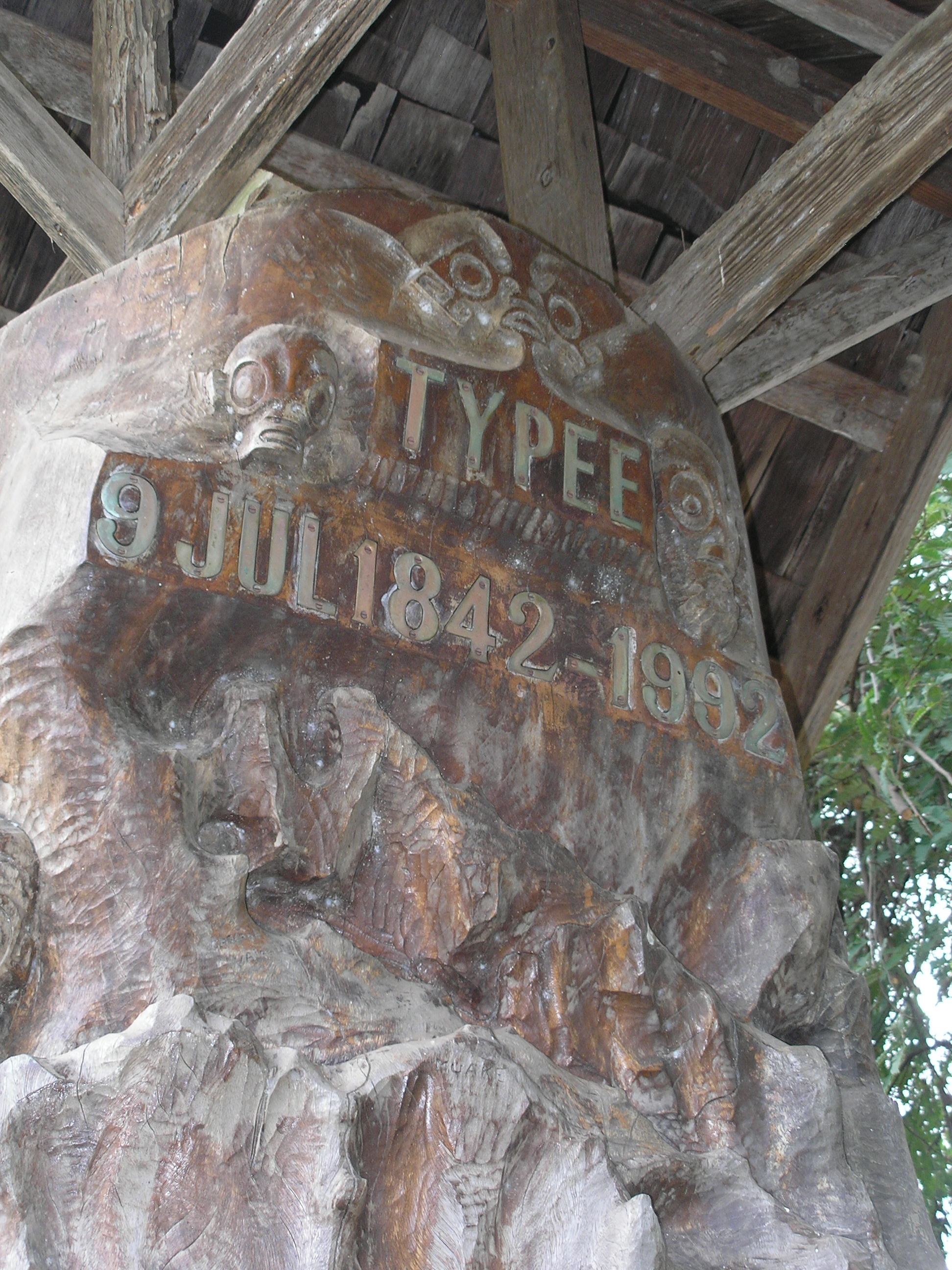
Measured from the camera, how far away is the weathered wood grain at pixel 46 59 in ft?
10.4

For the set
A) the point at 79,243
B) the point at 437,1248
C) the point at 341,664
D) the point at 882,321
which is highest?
the point at 882,321

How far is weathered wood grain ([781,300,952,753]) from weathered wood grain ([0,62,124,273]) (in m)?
2.14

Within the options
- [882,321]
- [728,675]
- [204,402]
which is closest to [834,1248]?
[728,675]

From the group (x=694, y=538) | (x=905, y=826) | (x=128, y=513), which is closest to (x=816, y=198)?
(x=694, y=538)

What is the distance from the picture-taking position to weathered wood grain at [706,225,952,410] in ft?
11.0

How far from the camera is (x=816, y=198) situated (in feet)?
8.93

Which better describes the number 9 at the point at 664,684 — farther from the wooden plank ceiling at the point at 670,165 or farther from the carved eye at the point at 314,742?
the wooden plank ceiling at the point at 670,165

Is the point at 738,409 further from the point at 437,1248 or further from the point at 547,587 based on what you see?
the point at 437,1248

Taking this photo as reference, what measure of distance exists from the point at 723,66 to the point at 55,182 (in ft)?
5.81

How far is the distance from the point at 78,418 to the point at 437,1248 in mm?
1277

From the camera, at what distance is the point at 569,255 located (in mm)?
2924

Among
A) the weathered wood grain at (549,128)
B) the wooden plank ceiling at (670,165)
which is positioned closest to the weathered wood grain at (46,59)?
the wooden plank ceiling at (670,165)

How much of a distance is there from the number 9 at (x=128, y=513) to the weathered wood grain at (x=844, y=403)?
231 centimetres

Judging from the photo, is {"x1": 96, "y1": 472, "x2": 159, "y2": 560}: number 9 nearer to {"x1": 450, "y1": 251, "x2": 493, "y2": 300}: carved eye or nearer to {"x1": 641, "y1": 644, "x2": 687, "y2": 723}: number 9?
{"x1": 450, "y1": 251, "x2": 493, "y2": 300}: carved eye
